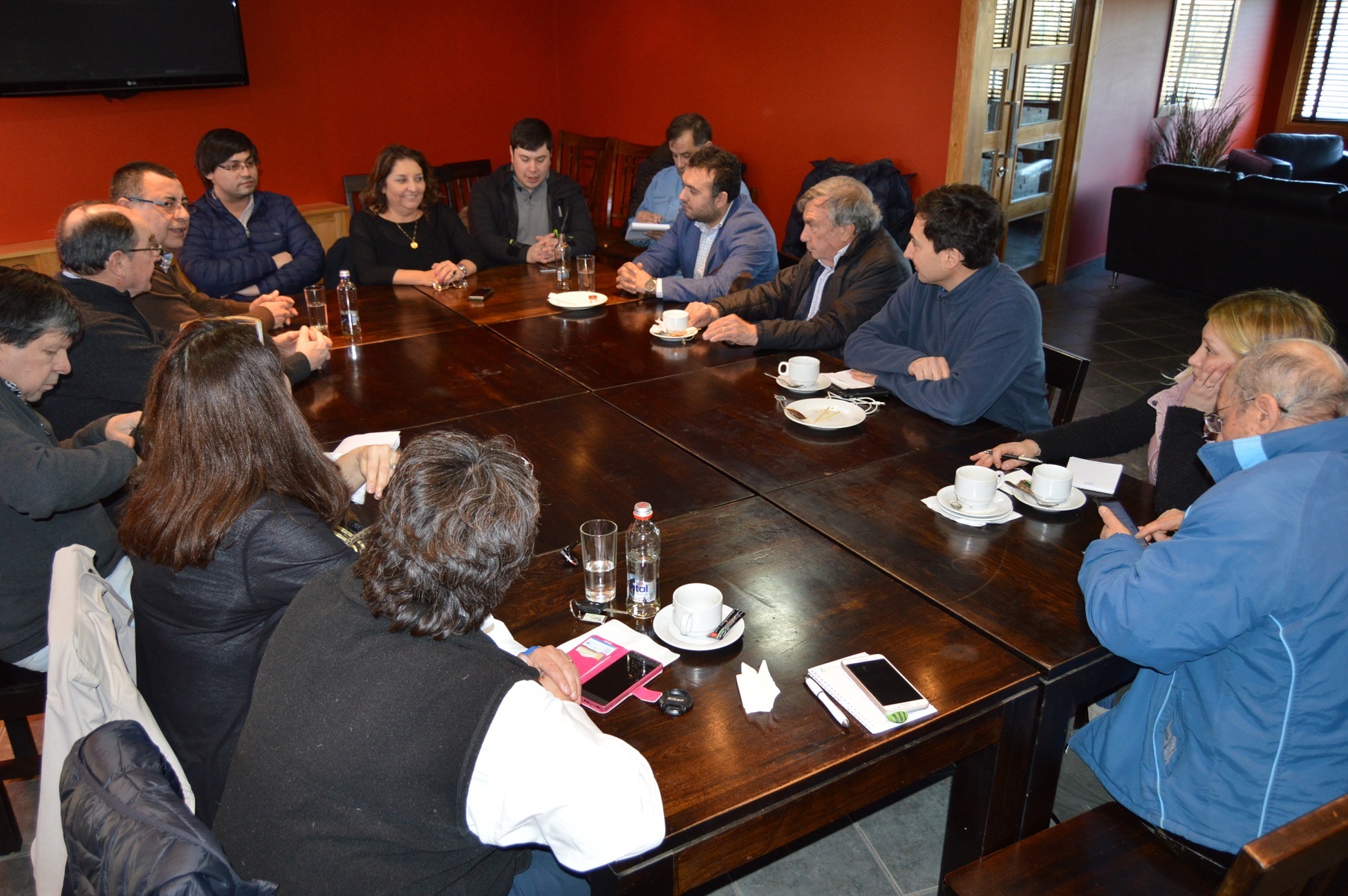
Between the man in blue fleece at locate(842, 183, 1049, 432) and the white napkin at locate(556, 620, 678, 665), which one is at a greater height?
the man in blue fleece at locate(842, 183, 1049, 432)

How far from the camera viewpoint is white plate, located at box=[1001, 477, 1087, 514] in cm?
205

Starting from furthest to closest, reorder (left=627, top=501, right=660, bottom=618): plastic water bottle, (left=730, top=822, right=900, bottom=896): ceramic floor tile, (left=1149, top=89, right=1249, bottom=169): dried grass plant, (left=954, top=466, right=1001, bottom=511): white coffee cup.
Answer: (left=1149, top=89, right=1249, bottom=169): dried grass plant
(left=730, top=822, right=900, bottom=896): ceramic floor tile
(left=954, top=466, right=1001, bottom=511): white coffee cup
(left=627, top=501, right=660, bottom=618): plastic water bottle

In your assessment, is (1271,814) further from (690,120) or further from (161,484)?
(690,120)

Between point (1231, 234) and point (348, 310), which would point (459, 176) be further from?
point (1231, 234)

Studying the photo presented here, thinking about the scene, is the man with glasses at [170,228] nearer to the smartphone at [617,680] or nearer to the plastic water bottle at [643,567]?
the plastic water bottle at [643,567]

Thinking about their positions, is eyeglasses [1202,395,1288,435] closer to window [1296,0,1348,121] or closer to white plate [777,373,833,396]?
white plate [777,373,833,396]

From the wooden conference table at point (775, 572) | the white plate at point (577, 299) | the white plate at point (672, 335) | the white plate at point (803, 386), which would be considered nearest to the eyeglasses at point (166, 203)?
the wooden conference table at point (775, 572)

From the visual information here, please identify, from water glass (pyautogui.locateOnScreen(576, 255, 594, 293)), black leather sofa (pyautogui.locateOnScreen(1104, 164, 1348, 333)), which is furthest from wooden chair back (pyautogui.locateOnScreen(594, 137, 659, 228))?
black leather sofa (pyautogui.locateOnScreen(1104, 164, 1348, 333))

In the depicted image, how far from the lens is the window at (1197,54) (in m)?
7.31

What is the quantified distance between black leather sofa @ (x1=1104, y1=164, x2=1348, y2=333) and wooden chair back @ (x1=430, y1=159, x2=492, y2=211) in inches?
177

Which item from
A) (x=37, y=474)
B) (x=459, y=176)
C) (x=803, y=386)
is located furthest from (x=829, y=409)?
(x=459, y=176)

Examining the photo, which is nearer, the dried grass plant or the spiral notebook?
the spiral notebook

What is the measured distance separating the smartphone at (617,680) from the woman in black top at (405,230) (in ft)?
8.92

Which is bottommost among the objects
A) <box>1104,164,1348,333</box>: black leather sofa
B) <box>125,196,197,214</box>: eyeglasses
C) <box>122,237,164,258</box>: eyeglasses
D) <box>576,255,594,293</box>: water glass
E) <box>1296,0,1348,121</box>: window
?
<box>1104,164,1348,333</box>: black leather sofa
